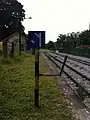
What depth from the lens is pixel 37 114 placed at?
25.4 feet

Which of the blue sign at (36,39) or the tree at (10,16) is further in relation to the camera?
the tree at (10,16)

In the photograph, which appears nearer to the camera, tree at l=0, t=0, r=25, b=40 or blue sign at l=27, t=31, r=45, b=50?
blue sign at l=27, t=31, r=45, b=50

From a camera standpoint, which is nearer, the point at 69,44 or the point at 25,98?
the point at 25,98

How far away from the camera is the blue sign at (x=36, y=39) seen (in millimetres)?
8250

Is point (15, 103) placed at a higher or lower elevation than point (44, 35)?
lower

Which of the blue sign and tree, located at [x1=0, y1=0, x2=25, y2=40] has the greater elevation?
tree, located at [x1=0, y1=0, x2=25, y2=40]

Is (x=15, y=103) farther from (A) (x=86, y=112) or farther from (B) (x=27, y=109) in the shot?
(A) (x=86, y=112)

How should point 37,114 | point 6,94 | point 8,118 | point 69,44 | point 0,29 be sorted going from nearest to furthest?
point 8,118, point 37,114, point 6,94, point 0,29, point 69,44

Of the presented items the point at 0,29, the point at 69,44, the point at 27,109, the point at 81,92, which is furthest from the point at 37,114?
the point at 69,44

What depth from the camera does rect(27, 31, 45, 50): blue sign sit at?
8.25 m

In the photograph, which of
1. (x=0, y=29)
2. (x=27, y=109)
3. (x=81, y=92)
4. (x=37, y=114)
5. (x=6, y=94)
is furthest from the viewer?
(x=0, y=29)

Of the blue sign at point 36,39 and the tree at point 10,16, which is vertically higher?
the tree at point 10,16

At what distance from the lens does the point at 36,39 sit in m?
8.31

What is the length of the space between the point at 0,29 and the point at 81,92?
56494 mm
